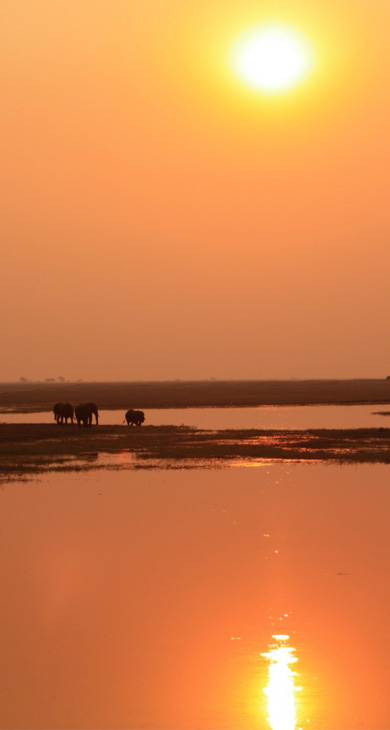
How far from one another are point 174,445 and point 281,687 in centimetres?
2804

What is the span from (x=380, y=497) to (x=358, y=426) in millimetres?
25889

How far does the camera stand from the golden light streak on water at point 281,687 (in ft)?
30.9

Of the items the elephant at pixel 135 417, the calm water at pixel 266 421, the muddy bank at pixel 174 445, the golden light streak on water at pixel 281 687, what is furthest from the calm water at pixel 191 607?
the calm water at pixel 266 421

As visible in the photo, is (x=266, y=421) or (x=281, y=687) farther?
(x=266, y=421)

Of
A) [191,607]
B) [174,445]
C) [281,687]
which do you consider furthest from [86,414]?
[281,687]

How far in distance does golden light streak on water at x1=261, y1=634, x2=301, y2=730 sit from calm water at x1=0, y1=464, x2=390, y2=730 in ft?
0.20

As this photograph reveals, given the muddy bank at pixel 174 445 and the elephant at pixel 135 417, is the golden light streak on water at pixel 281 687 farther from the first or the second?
the elephant at pixel 135 417

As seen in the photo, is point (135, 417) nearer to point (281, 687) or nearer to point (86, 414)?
point (86, 414)

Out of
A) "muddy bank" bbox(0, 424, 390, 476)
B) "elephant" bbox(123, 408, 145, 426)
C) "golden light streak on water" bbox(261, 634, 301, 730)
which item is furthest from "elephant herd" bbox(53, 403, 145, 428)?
"golden light streak on water" bbox(261, 634, 301, 730)

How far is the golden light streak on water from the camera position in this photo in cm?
942

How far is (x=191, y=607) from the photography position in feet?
Answer: 44.6

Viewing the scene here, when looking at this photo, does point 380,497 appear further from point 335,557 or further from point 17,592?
point 17,592

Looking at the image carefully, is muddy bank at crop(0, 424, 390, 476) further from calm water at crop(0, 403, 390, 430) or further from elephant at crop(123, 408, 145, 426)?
calm water at crop(0, 403, 390, 430)

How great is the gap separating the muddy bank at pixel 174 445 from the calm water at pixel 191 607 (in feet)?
29.5
